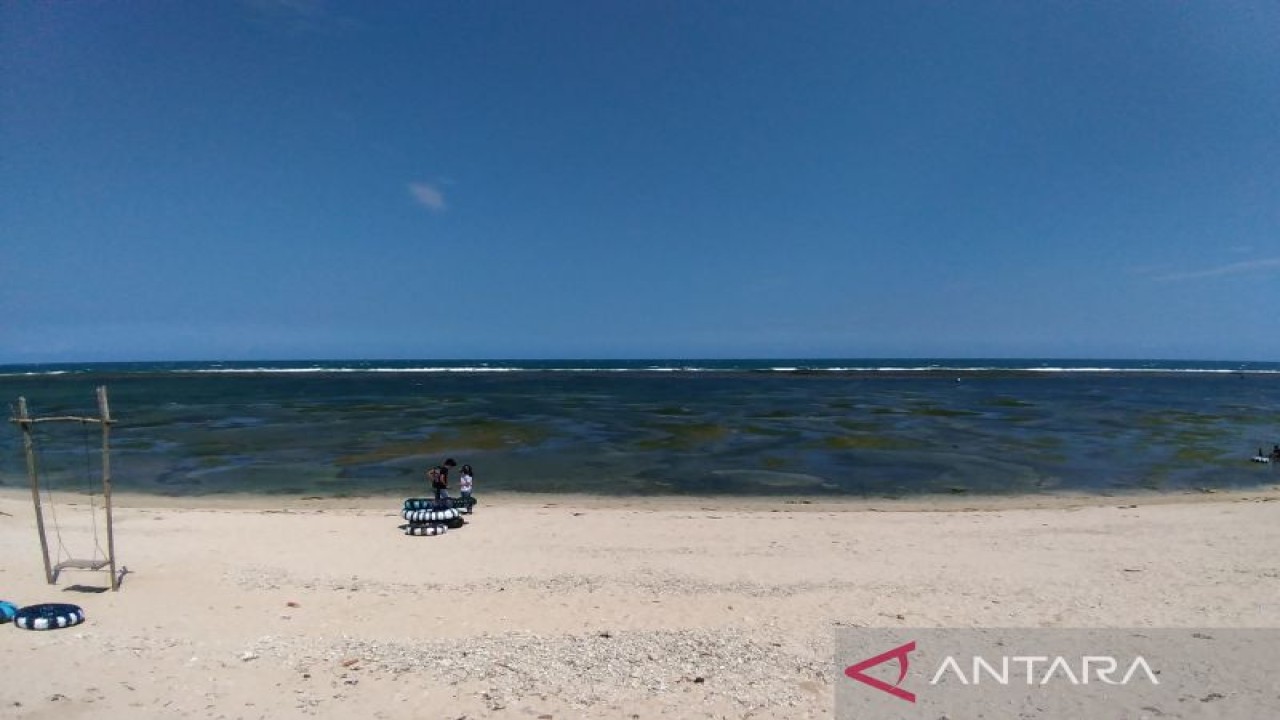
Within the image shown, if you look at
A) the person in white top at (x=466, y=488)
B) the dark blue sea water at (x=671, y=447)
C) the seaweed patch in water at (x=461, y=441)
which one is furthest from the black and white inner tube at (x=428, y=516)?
the seaweed patch in water at (x=461, y=441)

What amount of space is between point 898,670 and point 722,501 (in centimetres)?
1182

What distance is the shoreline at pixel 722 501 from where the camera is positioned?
19000 millimetres

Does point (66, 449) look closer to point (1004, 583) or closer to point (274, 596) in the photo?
point (274, 596)

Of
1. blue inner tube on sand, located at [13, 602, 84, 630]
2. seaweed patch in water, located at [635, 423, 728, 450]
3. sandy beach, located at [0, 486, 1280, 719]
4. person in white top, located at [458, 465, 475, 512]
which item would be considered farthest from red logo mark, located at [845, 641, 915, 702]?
seaweed patch in water, located at [635, 423, 728, 450]

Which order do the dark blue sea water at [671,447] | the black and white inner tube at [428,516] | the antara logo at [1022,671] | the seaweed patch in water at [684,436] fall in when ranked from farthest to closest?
the seaweed patch in water at [684,436], the dark blue sea water at [671,447], the black and white inner tube at [428,516], the antara logo at [1022,671]

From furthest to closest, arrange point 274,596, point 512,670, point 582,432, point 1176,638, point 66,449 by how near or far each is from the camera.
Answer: point 582,432
point 66,449
point 274,596
point 1176,638
point 512,670

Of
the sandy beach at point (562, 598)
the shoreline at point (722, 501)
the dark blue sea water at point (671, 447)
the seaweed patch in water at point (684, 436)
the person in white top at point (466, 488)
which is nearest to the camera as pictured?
the sandy beach at point (562, 598)

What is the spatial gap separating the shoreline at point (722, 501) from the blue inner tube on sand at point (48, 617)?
9.06m

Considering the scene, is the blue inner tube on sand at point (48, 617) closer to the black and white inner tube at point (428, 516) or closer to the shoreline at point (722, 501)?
the black and white inner tube at point (428, 516)

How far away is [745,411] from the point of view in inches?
1950

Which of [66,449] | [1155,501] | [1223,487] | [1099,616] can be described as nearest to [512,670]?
[1099,616]

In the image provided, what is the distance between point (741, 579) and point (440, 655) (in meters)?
5.49

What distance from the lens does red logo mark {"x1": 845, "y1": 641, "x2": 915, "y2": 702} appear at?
25.7 ft

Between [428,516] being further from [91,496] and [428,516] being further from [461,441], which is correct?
[461,441]
